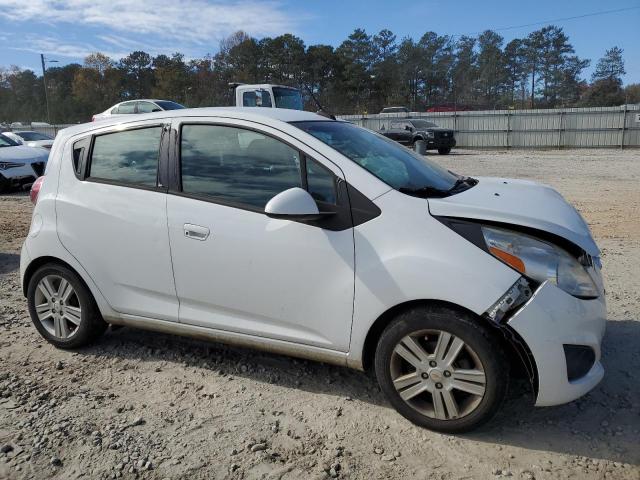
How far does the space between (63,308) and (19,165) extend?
10.3 meters

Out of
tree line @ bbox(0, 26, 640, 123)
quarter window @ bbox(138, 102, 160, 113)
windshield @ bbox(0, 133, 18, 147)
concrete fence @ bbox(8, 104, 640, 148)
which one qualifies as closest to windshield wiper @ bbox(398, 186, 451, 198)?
windshield @ bbox(0, 133, 18, 147)

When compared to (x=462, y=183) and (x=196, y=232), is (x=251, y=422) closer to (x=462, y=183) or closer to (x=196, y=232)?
(x=196, y=232)

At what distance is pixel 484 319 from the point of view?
2.73 metres

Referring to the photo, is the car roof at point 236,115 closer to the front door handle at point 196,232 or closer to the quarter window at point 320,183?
the quarter window at point 320,183

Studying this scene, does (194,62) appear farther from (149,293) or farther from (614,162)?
(149,293)

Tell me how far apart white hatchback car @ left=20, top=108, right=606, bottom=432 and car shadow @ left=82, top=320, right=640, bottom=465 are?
0.27 m

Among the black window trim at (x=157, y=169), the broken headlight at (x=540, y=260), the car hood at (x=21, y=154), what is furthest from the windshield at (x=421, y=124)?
the broken headlight at (x=540, y=260)

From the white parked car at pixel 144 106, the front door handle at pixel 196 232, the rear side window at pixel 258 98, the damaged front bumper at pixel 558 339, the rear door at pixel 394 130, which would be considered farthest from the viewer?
the rear door at pixel 394 130

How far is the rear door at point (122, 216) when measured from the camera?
3.56 metres

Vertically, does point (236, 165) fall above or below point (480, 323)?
above

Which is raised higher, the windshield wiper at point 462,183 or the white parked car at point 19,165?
the windshield wiper at point 462,183

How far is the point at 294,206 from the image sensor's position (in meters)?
2.94

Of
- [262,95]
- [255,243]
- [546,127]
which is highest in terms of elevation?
[262,95]

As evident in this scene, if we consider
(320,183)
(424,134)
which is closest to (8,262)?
(320,183)
